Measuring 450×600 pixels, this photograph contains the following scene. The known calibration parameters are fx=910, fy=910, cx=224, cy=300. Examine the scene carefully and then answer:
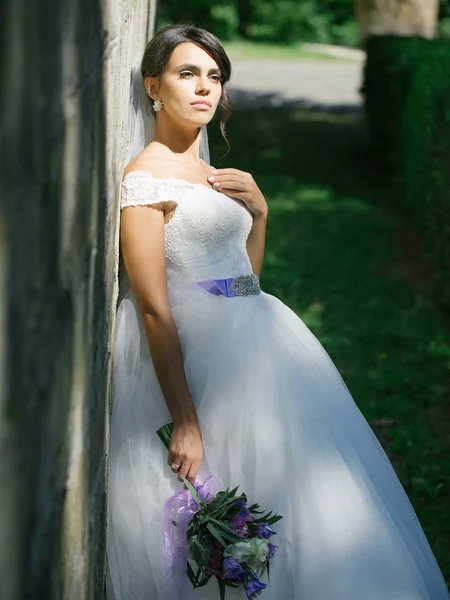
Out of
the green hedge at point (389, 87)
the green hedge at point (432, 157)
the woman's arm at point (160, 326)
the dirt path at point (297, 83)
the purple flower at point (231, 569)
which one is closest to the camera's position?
the purple flower at point (231, 569)

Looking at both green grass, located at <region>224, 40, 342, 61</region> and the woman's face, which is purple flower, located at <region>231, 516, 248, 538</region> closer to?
the woman's face

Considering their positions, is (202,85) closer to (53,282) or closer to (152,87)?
(152,87)

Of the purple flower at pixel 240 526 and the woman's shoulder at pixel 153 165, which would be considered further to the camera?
the woman's shoulder at pixel 153 165

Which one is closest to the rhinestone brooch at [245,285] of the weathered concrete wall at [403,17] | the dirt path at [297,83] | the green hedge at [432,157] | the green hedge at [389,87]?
the green hedge at [432,157]

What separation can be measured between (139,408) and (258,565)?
545 mm

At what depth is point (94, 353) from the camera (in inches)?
73.4

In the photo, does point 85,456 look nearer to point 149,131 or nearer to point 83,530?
point 83,530

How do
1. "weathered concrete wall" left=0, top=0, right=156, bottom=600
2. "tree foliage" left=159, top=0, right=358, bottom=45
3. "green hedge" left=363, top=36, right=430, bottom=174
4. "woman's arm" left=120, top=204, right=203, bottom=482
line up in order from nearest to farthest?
"weathered concrete wall" left=0, top=0, right=156, bottom=600 < "woman's arm" left=120, top=204, right=203, bottom=482 < "green hedge" left=363, top=36, right=430, bottom=174 < "tree foliage" left=159, top=0, right=358, bottom=45

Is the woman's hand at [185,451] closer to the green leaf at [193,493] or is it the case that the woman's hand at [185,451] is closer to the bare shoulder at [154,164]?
the green leaf at [193,493]

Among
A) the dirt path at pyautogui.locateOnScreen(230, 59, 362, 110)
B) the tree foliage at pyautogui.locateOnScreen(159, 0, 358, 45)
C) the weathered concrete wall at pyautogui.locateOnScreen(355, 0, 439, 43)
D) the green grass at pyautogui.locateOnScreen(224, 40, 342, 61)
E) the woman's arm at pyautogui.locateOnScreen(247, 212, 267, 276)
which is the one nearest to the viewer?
the woman's arm at pyautogui.locateOnScreen(247, 212, 267, 276)

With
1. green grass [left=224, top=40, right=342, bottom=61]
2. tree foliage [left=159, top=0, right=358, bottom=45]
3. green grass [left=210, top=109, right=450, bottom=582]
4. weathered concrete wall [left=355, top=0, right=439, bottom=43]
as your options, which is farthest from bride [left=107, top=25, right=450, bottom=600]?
tree foliage [left=159, top=0, right=358, bottom=45]

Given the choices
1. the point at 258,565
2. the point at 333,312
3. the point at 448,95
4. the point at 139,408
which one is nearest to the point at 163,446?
the point at 139,408

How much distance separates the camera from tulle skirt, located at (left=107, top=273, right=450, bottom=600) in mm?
2482

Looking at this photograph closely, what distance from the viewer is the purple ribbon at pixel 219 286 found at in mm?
2719
